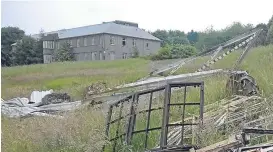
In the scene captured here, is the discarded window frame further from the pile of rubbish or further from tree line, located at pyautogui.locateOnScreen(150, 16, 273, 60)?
tree line, located at pyautogui.locateOnScreen(150, 16, 273, 60)

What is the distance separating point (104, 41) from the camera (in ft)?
71.9

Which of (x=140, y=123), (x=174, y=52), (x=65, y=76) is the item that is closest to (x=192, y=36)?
(x=174, y=52)

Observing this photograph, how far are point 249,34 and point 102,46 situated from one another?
14.9 metres

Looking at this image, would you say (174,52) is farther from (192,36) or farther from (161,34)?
(161,34)

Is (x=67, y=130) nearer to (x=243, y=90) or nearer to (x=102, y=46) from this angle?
(x=243, y=90)

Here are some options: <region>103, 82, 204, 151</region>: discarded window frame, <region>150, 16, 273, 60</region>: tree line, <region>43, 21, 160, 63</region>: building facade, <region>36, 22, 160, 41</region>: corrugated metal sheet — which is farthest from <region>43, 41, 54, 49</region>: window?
<region>103, 82, 204, 151</region>: discarded window frame

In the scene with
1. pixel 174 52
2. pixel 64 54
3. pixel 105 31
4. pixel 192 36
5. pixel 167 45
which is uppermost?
pixel 105 31

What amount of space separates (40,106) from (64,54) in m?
12.1

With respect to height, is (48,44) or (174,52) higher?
(48,44)

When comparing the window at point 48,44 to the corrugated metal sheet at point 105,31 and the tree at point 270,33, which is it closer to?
the corrugated metal sheet at point 105,31

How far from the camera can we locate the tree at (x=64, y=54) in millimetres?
19844

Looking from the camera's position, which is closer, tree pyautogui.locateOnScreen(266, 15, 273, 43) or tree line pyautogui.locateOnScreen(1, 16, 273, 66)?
tree pyautogui.locateOnScreen(266, 15, 273, 43)

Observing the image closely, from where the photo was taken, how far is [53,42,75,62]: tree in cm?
1984

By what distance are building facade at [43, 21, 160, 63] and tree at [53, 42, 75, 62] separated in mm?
232
